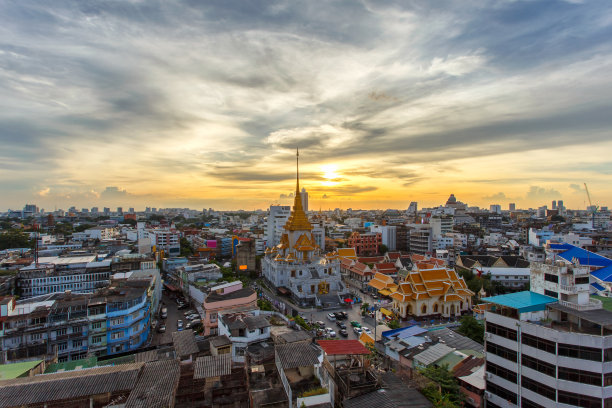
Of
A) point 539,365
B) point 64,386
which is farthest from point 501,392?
point 64,386

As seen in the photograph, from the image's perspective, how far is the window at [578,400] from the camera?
13.6m

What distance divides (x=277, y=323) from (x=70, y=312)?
15.0 m

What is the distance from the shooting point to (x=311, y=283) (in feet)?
138

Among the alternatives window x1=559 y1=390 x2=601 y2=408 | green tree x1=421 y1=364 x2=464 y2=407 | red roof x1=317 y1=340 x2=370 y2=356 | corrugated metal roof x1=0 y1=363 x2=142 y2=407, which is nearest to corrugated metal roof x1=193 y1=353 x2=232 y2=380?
corrugated metal roof x1=0 y1=363 x2=142 y2=407

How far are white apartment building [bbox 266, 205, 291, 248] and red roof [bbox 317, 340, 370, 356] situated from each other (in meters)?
54.0

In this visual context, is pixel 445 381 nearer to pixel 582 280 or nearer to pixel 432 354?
pixel 432 354

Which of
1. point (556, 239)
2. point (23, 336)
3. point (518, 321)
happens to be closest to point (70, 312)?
point (23, 336)

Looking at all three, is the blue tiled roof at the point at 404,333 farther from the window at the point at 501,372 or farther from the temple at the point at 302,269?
the temple at the point at 302,269

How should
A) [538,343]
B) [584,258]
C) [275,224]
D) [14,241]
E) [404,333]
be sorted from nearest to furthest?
[538,343] < [404,333] < [584,258] < [14,241] < [275,224]

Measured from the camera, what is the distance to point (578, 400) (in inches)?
544

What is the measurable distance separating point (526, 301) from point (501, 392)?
454cm

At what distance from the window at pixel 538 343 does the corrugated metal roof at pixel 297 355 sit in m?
9.47

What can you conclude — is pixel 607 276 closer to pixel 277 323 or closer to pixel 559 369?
pixel 559 369

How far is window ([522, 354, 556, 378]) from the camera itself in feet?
47.5
